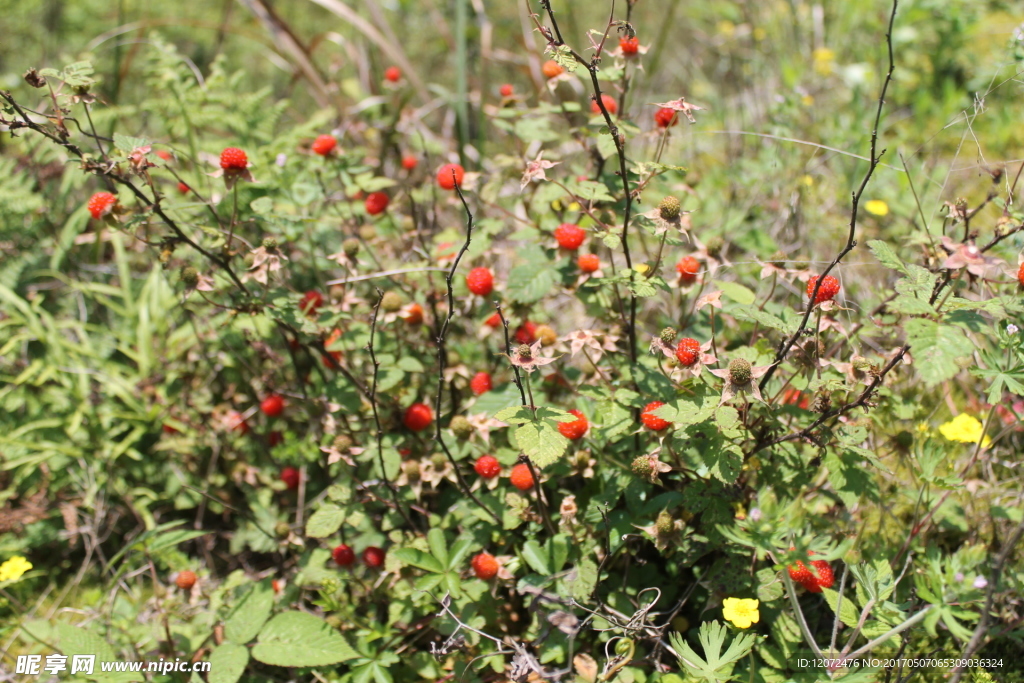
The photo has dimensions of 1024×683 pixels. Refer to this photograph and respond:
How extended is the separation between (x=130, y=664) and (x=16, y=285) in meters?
1.94

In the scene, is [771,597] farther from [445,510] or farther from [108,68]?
[108,68]

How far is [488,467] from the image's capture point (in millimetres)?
1866

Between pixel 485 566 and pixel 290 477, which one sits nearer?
pixel 485 566

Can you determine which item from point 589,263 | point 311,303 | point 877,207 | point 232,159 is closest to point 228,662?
point 311,303

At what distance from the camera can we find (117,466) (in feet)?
8.67

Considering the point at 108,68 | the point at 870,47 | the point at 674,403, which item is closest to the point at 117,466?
the point at 674,403

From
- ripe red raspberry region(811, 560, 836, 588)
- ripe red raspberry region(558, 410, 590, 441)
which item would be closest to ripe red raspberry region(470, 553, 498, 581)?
ripe red raspberry region(558, 410, 590, 441)

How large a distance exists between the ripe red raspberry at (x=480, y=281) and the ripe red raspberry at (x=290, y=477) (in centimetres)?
103

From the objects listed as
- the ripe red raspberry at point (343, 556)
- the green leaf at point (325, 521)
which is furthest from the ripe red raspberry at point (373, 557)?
the green leaf at point (325, 521)

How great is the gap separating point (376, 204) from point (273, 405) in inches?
32.4

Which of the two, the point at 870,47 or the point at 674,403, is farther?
the point at 870,47

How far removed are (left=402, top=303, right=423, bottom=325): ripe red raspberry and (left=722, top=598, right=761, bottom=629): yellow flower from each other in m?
1.19

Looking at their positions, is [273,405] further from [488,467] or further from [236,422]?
[488,467]

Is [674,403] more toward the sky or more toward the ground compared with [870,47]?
more toward the ground
